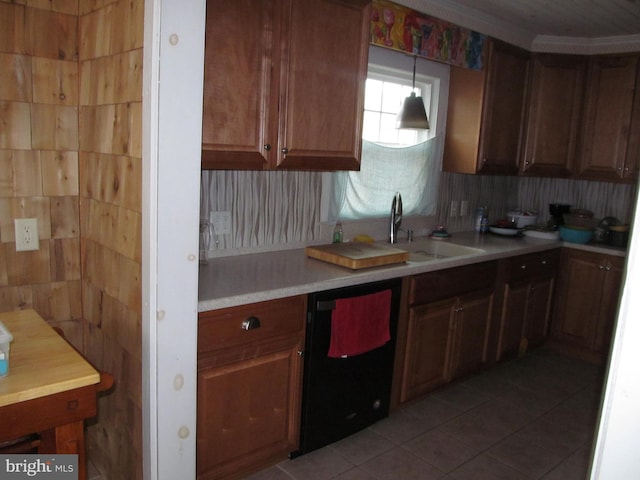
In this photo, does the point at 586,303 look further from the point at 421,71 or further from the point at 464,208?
the point at 421,71

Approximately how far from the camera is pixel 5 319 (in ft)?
5.71

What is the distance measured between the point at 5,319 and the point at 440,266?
2034 mm

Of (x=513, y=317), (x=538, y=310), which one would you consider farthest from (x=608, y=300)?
(x=513, y=317)

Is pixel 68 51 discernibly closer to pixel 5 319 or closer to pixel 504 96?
pixel 5 319

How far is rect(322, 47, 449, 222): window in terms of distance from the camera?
122 inches

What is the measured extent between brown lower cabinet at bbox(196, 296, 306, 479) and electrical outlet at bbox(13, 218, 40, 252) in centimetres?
76

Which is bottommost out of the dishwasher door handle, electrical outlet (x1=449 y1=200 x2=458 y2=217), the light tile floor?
the light tile floor

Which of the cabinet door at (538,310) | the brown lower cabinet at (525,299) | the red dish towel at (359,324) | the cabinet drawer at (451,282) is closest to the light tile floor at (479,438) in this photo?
the brown lower cabinet at (525,299)

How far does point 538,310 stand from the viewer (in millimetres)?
3799

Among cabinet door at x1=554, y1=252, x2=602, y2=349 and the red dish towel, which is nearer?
the red dish towel

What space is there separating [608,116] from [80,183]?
352cm

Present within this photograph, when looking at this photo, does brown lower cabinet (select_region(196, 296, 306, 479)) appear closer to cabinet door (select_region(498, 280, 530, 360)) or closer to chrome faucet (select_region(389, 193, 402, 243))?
chrome faucet (select_region(389, 193, 402, 243))

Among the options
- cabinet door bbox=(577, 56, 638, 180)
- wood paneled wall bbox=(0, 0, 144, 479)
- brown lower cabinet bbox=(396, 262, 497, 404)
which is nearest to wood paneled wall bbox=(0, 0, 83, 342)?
wood paneled wall bbox=(0, 0, 144, 479)

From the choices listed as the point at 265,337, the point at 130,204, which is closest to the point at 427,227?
the point at 265,337
